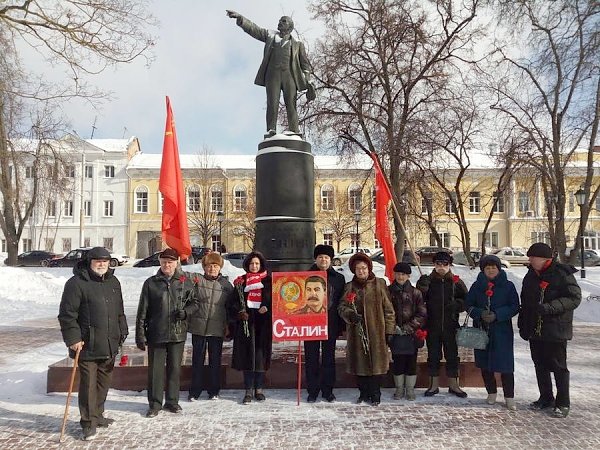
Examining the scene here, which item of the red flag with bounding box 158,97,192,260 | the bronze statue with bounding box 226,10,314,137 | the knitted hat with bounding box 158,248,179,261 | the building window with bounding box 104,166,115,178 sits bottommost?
the knitted hat with bounding box 158,248,179,261

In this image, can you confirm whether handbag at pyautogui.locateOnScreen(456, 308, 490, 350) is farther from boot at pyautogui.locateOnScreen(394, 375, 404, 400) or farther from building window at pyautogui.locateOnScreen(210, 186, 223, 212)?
building window at pyautogui.locateOnScreen(210, 186, 223, 212)

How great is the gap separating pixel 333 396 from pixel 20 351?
5967mm

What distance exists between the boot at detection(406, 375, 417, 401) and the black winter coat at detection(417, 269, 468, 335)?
0.55 m

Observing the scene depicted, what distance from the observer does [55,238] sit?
4541 cm

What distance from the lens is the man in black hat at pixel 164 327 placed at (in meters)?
5.11

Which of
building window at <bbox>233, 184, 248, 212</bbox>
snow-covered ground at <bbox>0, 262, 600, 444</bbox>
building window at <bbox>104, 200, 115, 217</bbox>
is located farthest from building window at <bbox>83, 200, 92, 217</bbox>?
snow-covered ground at <bbox>0, 262, 600, 444</bbox>

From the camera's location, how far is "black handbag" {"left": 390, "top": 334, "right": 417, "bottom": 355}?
5.55m

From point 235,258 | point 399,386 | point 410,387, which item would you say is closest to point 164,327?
point 399,386

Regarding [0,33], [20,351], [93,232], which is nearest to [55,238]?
[93,232]

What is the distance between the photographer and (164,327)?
5.11m

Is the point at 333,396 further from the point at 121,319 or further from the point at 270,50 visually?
the point at 270,50

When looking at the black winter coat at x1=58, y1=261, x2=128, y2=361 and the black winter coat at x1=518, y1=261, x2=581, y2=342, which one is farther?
the black winter coat at x1=518, y1=261, x2=581, y2=342

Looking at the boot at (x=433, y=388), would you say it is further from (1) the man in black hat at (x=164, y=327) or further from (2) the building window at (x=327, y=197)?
(2) the building window at (x=327, y=197)

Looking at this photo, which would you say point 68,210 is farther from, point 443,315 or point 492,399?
point 492,399
